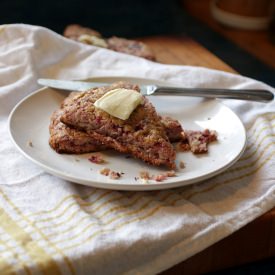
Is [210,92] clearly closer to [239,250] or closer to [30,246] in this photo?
[239,250]

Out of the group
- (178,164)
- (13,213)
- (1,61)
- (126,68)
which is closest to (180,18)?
(126,68)

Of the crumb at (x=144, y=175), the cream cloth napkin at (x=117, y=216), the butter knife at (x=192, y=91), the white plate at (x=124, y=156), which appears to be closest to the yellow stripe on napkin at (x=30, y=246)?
the cream cloth napkin at (x=117, y=216)

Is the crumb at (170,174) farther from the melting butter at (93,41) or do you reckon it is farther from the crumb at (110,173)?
the melting butter at (93,41)

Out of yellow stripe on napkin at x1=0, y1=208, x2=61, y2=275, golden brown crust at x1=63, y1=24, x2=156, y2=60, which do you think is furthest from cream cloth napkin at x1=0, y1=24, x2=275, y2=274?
golden brown crust at x1=63, y1=24, x2=156, y2=60

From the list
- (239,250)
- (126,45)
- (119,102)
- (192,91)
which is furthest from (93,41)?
(239,250)

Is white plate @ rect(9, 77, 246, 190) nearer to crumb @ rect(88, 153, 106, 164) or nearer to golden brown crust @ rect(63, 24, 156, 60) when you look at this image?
crumb @ rect(88, 153, 106, 164)

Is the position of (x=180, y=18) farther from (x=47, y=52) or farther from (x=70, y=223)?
(x=70, y=223)
